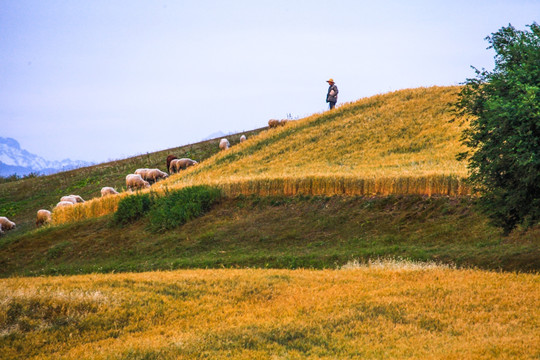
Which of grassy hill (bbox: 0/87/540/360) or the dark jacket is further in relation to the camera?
the dark jacket

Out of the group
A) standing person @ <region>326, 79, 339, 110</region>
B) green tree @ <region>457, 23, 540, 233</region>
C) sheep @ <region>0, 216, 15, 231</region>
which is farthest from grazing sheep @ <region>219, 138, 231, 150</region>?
green tree @ <region>457, 23, 540, 233</region>

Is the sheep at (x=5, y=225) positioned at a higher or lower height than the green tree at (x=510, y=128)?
lower

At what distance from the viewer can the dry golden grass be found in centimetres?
901

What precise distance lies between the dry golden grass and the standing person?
35247 millimetres

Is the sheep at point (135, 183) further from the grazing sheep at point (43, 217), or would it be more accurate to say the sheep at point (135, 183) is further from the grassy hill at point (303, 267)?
the grazing sheep at point (43, 217)

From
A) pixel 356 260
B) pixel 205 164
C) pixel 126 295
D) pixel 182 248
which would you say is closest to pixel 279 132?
pixel 205 164

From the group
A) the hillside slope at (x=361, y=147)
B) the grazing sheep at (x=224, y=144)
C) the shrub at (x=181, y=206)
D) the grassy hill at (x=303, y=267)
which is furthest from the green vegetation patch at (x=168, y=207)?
the grazing sheep at (x=224, y=144)

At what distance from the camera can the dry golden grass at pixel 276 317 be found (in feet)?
29.6

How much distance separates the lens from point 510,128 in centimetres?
1506

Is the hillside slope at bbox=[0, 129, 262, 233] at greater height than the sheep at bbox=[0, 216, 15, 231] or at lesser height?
greater

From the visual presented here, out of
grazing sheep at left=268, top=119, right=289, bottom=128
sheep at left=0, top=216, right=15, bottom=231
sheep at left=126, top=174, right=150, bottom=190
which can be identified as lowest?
sheep at left=0, top=216, right=15, bottom=231

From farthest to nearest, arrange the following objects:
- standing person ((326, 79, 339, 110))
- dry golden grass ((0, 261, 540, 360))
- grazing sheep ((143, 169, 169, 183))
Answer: standing person ((326, 79, 339, 110))
grazing sheep ((143, 169, 169, 183))
dry golden grass ((0, 261, 540, 360))

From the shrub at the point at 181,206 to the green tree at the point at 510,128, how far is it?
636 inches

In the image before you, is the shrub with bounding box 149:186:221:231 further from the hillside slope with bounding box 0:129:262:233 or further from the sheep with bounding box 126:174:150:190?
the hillside slope with bounding box 0:129:262:233
